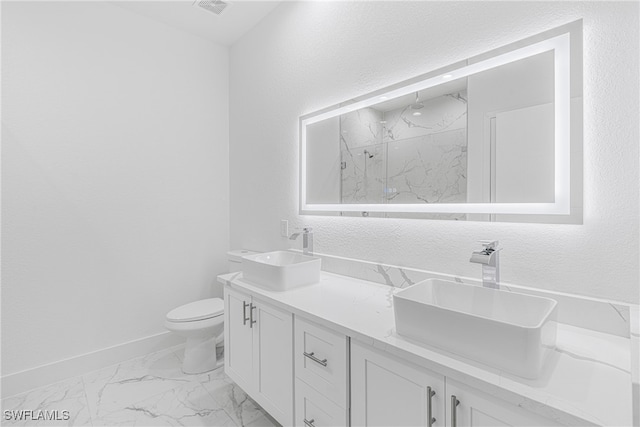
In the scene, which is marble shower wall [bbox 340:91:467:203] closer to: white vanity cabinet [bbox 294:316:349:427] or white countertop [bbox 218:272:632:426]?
white countertop [bbox 218:272:632:426]

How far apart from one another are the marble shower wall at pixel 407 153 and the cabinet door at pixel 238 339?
0.85 meters

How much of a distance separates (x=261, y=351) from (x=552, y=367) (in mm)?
1180

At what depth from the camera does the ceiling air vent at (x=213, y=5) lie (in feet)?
7.53

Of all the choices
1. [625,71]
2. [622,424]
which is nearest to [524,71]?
[625,71]

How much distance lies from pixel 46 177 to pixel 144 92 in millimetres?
934

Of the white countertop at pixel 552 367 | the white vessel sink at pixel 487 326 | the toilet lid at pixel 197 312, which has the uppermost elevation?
the white vessel sink at pixel 487 326

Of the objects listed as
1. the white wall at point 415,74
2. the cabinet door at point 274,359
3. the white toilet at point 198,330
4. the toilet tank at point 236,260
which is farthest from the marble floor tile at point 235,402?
the white wall at point 415,74

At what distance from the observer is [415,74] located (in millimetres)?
1504

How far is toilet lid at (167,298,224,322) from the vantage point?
2.12m

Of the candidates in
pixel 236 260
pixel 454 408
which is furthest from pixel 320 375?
pixel 236 260

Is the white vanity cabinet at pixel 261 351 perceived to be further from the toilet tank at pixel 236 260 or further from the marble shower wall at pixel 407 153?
the marble shower wall at pixel 407 153

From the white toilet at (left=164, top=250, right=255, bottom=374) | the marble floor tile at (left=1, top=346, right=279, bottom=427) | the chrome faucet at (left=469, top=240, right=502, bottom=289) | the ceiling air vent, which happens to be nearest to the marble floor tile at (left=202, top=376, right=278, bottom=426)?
the marble floor tile at (left=1, top=346, right=279, bottom=427)

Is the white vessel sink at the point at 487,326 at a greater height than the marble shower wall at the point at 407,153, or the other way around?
the marble shower wall at the point at 407,153

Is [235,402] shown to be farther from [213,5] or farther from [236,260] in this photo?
[213,5]
